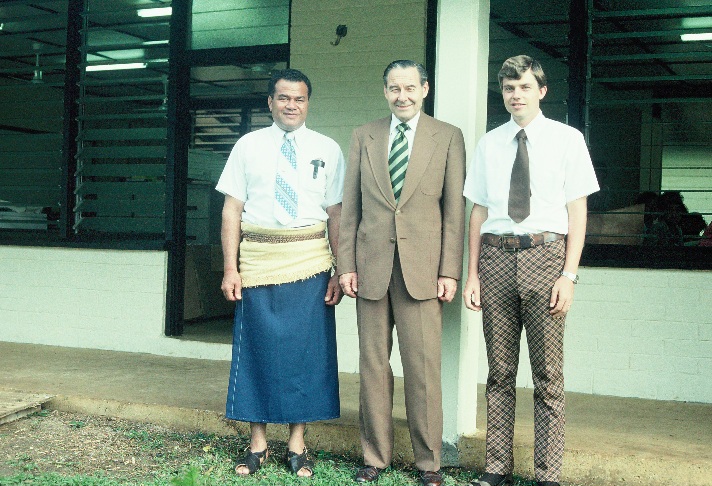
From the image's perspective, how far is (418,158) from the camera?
368 centimetres

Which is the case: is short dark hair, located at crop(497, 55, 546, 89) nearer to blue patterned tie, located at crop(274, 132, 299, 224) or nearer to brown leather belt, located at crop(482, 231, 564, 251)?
brown leather belt, located at crop(482, 231, 564, 251)

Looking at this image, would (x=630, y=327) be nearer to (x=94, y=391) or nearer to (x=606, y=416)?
(x=606, y=416)

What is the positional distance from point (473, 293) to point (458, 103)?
3.12 ft

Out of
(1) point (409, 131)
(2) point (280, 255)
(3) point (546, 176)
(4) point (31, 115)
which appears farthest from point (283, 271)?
(4) point (31, 115)

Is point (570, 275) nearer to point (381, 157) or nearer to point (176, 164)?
point (381, 157)

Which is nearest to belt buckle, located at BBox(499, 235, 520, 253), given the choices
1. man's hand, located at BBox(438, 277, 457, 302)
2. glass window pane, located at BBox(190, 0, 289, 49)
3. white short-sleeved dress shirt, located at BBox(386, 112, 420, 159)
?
man's hand, located at BBox(438, 277, 457, 302)

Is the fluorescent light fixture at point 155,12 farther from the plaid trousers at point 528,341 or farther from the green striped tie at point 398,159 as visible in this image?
the plaid trousers at point 528,341

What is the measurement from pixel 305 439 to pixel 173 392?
44.1 inches

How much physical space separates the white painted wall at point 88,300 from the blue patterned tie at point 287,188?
269cm

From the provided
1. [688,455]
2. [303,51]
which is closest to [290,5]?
[303,51]

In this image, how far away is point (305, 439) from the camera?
4.37 meters

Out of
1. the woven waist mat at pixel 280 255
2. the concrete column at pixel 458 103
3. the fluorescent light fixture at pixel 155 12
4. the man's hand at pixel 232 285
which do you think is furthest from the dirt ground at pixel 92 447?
the fluorescent light fixture at pixel 155 12

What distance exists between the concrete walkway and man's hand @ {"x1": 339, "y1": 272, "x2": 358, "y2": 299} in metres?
0.84

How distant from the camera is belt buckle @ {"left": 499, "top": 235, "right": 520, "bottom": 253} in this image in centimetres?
345
